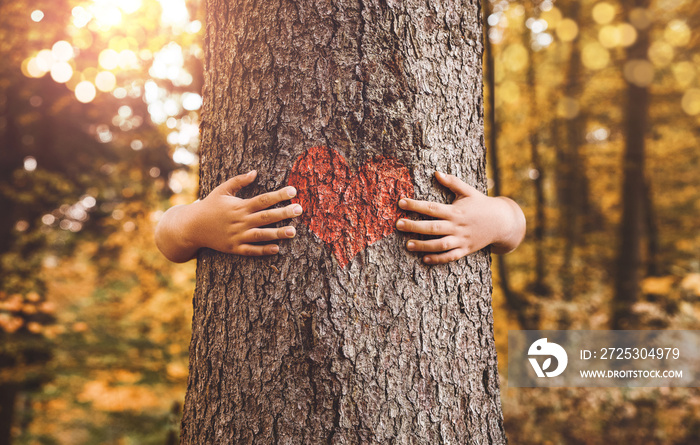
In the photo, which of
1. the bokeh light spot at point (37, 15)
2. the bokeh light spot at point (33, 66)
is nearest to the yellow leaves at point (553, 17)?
the bokeh light spot at point (37, 15)

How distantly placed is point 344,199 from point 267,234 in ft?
0.80

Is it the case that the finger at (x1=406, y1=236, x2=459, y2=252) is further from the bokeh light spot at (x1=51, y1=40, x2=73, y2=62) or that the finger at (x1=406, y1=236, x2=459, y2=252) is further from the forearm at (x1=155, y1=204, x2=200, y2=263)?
the bokeh light spot at (x1=51, y1=40, x2=73, y2=62)

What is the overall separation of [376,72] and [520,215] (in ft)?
2.39

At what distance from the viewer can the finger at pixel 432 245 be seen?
1152mm

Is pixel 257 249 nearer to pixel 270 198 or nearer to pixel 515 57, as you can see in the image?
pixel 270 198

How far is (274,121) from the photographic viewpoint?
1.19m

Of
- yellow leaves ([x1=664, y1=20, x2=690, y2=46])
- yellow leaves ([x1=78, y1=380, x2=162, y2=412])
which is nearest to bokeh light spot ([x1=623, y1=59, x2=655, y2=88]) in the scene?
yellow leaves ([x1=664, y1=20, x2=690, y2=46])

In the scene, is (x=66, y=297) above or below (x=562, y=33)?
below

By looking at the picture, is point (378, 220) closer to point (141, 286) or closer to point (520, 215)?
point (520, 215)

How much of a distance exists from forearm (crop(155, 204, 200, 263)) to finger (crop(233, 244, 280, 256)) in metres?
0.24

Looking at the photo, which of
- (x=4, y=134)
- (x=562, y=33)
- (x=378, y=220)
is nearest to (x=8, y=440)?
(x=4, y=134)

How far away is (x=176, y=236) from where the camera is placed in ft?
4.38

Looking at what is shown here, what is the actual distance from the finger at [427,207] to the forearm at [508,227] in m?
0.24

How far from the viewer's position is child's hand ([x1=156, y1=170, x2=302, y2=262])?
3.73ft
